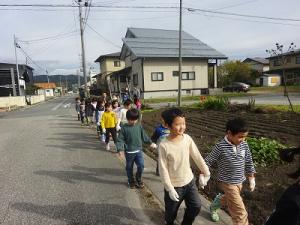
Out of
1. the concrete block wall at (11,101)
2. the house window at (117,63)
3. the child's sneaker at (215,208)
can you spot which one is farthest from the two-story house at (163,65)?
the child's sneaker at (215,208)

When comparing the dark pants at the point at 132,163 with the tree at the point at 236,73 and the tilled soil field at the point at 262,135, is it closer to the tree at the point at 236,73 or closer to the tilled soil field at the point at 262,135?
the tilled soil field at the point at 262,135

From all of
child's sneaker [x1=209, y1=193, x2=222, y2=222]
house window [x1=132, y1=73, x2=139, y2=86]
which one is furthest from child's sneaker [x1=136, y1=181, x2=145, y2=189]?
house window [x1=132, y1=73, x2=139, y2=86]

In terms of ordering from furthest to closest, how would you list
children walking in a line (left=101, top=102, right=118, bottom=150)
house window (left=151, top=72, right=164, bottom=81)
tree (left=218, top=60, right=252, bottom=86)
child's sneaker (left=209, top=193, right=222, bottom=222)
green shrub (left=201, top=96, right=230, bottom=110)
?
1. tree (left=218, top=60, right=252, bottom=86)
2. house window (left=151, top=72, right=164, bottom=81)
3. green shrub (left=201, top=96, right=230, bottom=110)
4. children walking in a line (left=101, top=102, right=118, bottom=150)
5. child's sneaker (left=209, top=193, right=222, bottom=222)

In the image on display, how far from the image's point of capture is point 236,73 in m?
54.4

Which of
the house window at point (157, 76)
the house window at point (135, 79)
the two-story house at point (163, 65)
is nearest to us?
the two-story house at point (163, 65)

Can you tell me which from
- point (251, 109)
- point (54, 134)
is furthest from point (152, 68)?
point (54, 134)

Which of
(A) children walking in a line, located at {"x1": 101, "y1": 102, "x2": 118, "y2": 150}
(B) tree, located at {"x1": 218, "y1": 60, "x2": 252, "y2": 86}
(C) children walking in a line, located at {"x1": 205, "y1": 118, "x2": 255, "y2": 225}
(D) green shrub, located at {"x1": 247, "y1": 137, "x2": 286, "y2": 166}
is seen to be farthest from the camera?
(B) tree, located at {"x1": 218, "y1": 60, "x2": 252, "y2": 86}

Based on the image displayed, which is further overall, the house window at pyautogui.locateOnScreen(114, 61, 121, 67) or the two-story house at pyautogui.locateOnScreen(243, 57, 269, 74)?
the two-story house at pyautogui.locateOnScreen(243, 57, 269, 74)

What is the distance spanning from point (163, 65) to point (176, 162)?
33.2 meters

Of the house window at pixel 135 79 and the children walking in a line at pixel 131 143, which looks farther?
the house window at pixel 135 79

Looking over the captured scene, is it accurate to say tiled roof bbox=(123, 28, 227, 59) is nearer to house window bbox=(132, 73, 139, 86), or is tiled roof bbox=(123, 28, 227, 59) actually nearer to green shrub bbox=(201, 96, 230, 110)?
house window bbox=(132, 73, 139, 86)

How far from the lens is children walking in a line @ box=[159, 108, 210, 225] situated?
3.53 metres

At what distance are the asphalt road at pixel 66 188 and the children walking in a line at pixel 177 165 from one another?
90 cm

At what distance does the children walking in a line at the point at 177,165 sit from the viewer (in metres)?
3.53
